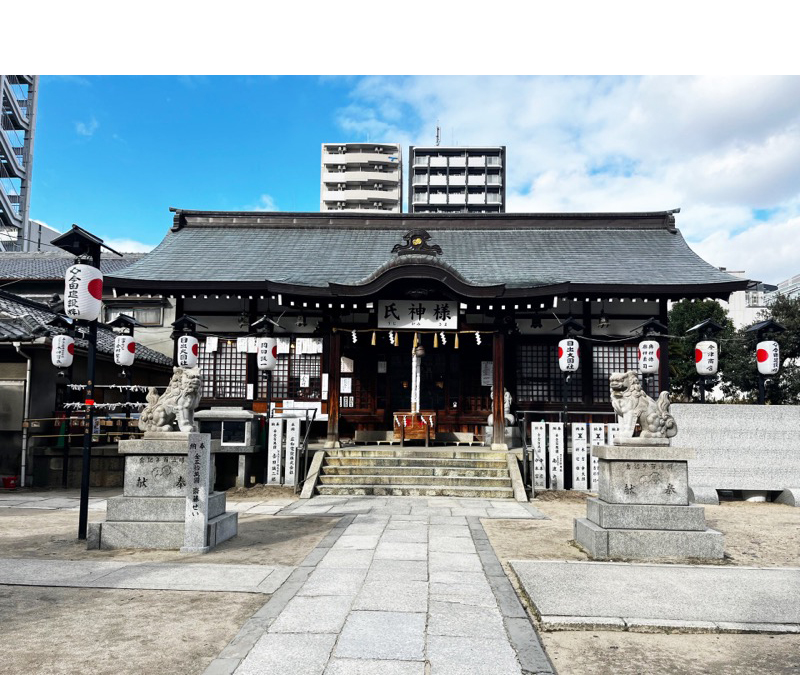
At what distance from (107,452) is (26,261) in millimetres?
19719

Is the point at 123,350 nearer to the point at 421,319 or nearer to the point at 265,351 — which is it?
the point at 265,351

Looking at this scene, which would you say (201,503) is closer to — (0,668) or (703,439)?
(0,668)

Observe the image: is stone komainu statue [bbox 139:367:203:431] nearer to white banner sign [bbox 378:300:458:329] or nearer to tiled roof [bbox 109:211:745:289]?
tiled roof [bbox 109:211:745:289]

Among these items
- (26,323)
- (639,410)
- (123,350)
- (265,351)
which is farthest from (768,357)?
(26,323)

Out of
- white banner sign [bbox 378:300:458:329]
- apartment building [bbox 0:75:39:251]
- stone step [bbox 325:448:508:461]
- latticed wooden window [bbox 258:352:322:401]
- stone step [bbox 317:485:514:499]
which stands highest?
apartment building [bbox 0:75:39:251]

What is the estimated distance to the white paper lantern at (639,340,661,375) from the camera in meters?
15.1

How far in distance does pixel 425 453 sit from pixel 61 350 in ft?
29.2

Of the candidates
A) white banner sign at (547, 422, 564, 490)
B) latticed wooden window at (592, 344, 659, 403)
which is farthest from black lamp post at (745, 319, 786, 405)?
white banner sign at (547, 422, 564, 490)

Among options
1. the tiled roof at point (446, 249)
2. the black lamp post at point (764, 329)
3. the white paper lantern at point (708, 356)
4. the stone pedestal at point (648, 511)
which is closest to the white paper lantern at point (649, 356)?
the white paper lantern at point (708, 356)

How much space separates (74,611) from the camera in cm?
517

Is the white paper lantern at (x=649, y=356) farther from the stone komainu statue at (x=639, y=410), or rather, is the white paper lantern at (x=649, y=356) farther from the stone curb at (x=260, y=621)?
the stone curb at (x=260, y=621)

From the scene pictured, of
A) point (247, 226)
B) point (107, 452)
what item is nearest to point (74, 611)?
point (107, 452)

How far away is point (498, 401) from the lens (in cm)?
1456

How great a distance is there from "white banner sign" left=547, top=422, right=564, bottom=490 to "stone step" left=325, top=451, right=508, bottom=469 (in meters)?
1.08
